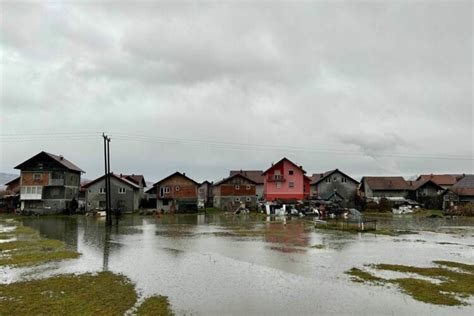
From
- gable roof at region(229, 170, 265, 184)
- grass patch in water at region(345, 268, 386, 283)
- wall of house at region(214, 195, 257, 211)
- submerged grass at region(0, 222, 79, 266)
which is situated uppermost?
gable roof at region(229, 170, 265, 184)

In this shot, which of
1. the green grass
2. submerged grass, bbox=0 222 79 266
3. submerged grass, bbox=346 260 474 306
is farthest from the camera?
submerged grass, bbox=0 222 79 266

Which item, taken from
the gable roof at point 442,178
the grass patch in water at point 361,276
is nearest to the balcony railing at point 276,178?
the gable roof at point 442,178

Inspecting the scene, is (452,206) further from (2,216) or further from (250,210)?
(2,216)

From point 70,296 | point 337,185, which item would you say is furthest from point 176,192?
point 70,296

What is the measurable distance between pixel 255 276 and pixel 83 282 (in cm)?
656

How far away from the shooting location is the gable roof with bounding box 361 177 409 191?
8344 cm

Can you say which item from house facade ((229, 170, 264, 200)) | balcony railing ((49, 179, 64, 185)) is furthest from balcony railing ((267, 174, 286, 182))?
balcony railing ((49, 179, 64, 185))

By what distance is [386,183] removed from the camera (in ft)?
278

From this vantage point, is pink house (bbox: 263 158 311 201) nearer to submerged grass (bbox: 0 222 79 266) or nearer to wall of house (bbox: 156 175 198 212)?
wall of house (bbox: 156 175 198 212)

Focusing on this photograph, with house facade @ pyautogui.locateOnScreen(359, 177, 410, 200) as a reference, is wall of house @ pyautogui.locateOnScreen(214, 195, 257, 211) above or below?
below

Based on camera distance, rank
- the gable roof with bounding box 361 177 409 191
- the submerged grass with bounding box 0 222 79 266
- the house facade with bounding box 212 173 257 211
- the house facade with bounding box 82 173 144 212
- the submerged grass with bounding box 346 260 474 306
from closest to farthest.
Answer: the submerged grass with bounding box 346 260 474 306, the submerged grass with bounding box 0 222 79 266, the house facade with bounding box 82 173 144 212, the house facade with bounding box 212 173 257 211, the gable roof with bounding box 361 177 409 191

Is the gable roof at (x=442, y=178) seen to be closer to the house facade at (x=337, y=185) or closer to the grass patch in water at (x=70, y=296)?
the house facade at (x=337, y=185)

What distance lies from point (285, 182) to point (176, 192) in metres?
19.3

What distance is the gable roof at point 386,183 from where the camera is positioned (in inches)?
3285
